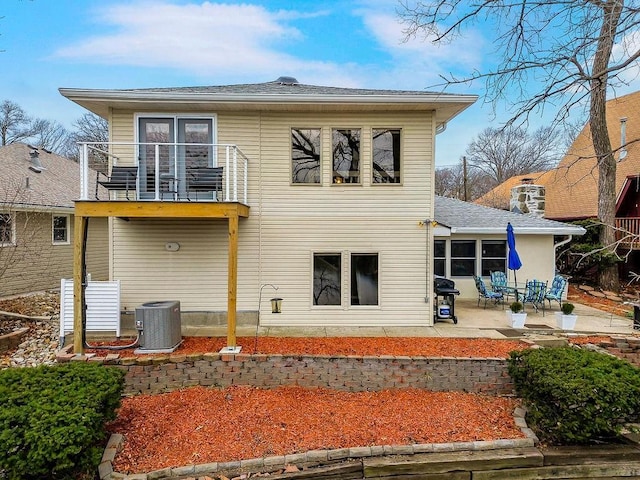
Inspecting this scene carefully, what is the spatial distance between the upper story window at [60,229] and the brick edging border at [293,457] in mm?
10146

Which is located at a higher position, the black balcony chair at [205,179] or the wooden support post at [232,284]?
the black balcony chair at [205,179]

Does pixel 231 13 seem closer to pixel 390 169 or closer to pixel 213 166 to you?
pixel 213 166

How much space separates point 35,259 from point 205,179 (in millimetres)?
7916

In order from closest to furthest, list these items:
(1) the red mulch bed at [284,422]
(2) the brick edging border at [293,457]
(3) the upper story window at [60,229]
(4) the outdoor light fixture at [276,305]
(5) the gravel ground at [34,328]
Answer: (2) the brick edging border at [293,457] < (1) the red mulch bed at [284,422] < (5) the gravel ground at [34,328] < (4) the outdoor light fixture at [276,305] < (3) the upper story window at [60,229]

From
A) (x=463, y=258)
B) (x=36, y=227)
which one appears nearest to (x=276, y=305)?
(x=463, y=258)

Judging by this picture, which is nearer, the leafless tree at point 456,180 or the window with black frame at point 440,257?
the window with black frame at point 440,257

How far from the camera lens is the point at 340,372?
19.2 ft

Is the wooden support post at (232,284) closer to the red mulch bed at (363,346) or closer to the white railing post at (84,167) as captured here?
the red mulch bed at (363,346)

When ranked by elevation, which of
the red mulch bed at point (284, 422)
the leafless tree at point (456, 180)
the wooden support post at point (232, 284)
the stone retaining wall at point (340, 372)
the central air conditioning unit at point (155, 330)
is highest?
the leafless tree at point (456, 180)

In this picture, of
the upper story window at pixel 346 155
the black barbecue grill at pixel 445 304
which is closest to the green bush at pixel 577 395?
the black barbecue grill at pixel 445 304

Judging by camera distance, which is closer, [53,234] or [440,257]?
[440,257]

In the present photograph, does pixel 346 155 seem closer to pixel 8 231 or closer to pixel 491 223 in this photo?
pixel 491 223

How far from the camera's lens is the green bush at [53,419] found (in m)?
3.31

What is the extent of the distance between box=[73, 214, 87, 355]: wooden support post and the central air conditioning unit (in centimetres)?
98
